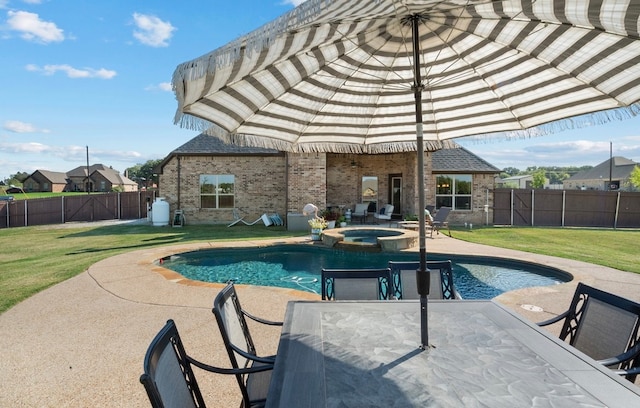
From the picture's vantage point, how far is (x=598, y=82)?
293cm

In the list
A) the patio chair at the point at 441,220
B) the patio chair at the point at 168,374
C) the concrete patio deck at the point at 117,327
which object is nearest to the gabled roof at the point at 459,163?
the patio chair at the point at 441,220

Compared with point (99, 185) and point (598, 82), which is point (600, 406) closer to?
point (598, 82)

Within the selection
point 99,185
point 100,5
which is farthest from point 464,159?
point 99,185

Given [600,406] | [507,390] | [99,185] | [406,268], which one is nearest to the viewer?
[600,406]

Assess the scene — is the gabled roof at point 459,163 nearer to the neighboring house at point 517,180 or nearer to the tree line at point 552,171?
the neighboring house at point 517,180

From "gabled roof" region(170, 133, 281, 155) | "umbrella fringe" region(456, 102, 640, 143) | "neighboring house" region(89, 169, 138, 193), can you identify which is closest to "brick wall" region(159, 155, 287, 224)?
"gabled roof" region(170, 133, 281, 155)

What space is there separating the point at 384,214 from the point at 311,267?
350 inches

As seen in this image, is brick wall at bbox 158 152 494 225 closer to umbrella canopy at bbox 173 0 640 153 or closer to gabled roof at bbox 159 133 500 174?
gabled roof at bbox 159 133 500 174

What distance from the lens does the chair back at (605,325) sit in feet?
7.66

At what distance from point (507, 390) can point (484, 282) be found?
6.82 m

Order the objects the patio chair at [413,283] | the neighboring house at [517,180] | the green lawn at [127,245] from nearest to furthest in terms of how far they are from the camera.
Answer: the patio chair at [413,283] → the green lawn at [127,245] → the neighboring house at [517,180]

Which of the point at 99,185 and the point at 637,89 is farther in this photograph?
the point at 99,185

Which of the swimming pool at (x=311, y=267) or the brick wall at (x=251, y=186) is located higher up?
the brick wall at (x=251, y=186)

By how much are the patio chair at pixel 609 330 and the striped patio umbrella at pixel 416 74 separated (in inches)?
52.8
